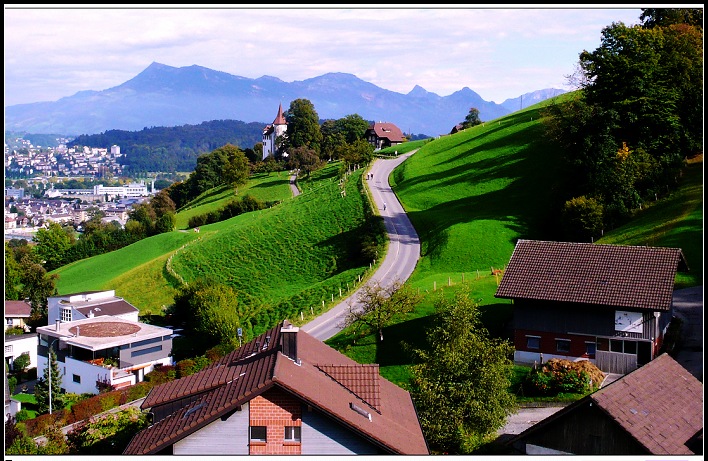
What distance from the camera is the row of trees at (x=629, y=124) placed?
54.7 m

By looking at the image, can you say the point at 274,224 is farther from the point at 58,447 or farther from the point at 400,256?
the point at 58,447

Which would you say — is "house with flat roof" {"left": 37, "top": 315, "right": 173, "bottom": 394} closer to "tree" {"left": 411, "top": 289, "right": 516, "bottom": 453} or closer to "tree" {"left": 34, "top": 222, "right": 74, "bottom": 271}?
"tree" {"left": 411, "top": 289, "right": 516, "bottom": 453}

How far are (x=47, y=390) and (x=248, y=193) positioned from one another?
223 feet

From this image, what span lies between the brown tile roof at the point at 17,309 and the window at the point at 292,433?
55.6 m

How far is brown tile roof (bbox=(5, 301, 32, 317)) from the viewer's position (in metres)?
65.5

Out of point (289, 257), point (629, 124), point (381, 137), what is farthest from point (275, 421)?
point (381, 137)

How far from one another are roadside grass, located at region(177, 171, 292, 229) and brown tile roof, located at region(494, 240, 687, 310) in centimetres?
6530

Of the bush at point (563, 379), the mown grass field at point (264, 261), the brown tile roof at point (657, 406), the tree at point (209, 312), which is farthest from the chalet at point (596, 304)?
the tree at point (209, 312)

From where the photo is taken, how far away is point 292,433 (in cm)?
1678

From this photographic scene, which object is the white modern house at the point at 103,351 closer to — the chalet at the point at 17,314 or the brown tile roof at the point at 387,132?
the chalet at the point at 17,314

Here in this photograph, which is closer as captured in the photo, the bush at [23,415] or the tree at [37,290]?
the bush at [23,415]

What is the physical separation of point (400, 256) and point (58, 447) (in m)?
37.0

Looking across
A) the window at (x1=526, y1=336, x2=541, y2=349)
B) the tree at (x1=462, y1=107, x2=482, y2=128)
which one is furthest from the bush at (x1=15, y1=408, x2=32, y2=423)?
the tree at (x1=462, y1=107, x2=482, y2=128)

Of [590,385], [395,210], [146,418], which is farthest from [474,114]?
[146,418]
